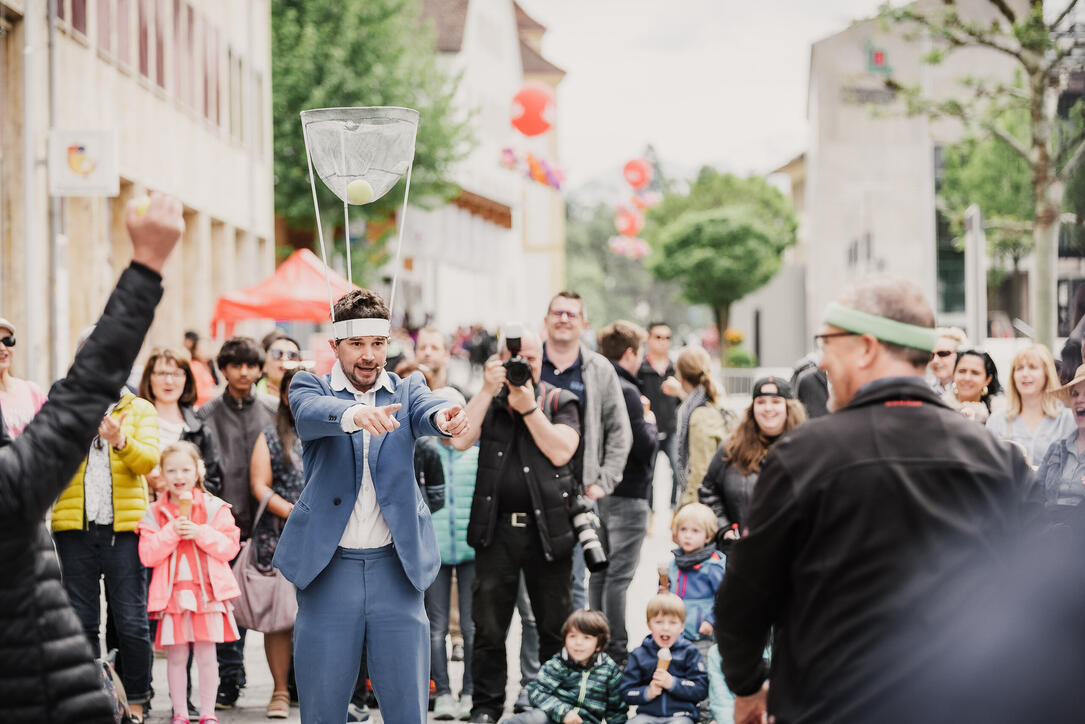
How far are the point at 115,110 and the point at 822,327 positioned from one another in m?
18.6

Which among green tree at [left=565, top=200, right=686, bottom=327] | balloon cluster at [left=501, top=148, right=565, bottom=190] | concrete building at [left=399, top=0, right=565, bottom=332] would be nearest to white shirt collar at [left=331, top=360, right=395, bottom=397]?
balloon cluster at [left=501, top=148, right=565, bottom=190]

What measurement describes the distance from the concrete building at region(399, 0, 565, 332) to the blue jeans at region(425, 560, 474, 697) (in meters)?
39.1

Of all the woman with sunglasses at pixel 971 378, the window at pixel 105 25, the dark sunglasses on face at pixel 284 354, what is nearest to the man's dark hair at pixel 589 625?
the woman with sunglasses at pixel 971 378

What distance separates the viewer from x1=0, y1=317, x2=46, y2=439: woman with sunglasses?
734 cm

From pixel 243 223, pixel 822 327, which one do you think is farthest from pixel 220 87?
pixel 822 327

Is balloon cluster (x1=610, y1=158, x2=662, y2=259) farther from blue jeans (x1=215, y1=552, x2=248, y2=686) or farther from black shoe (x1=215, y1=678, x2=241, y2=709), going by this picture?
black shoe (x1=215, y1=678, x2=241, y2=709)

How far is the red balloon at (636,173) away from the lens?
4256cm

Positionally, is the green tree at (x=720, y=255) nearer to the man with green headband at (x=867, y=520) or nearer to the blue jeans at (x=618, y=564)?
the blue jeans at (x=618, y=564)

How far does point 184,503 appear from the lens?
7941 millimetres

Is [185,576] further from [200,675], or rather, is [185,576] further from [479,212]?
[479,212]

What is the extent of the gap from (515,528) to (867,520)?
179 inches

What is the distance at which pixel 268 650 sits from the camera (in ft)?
27.9

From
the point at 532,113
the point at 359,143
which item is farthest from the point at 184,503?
the point at 532,113

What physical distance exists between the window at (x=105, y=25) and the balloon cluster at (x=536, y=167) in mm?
26215
